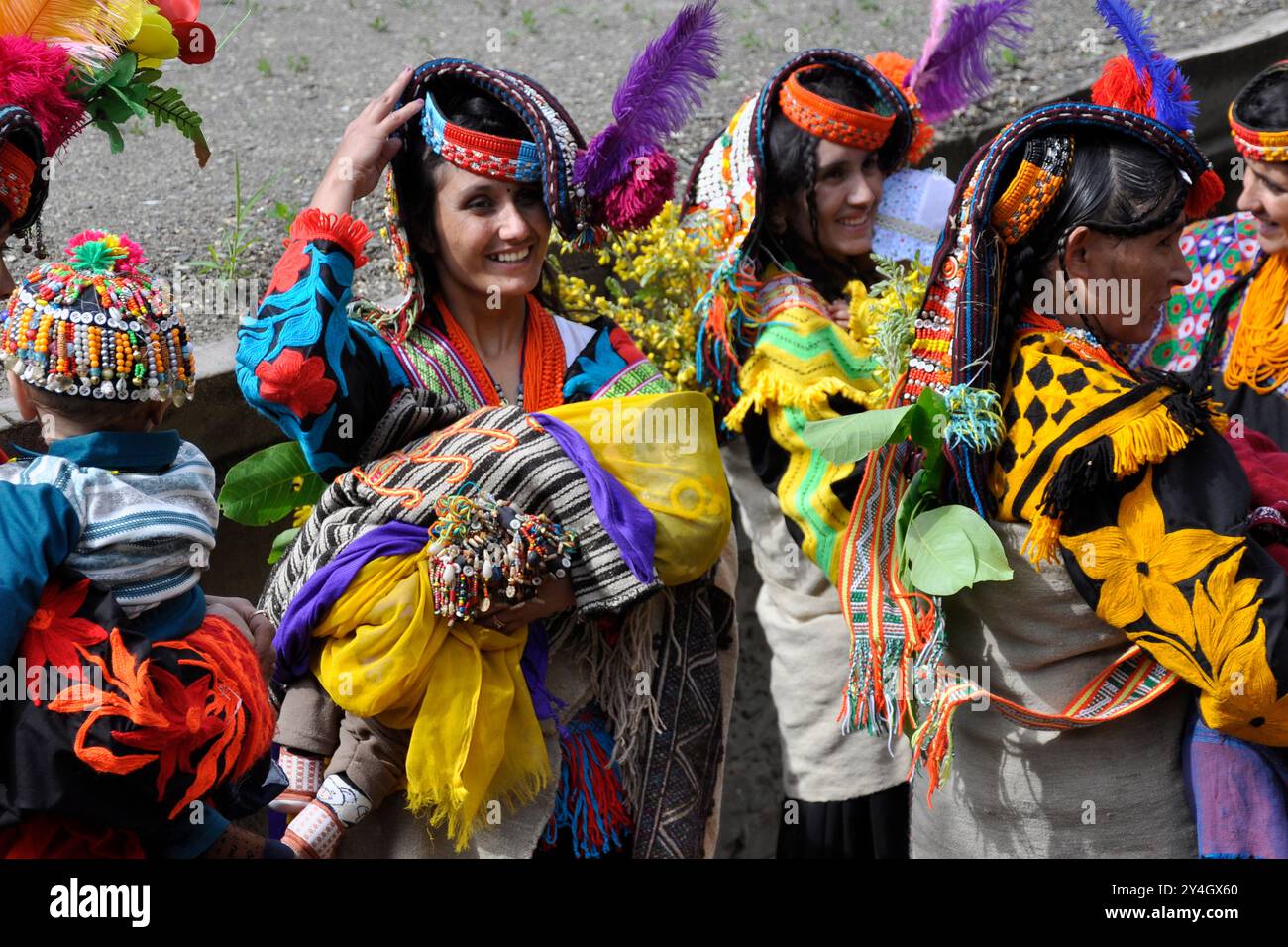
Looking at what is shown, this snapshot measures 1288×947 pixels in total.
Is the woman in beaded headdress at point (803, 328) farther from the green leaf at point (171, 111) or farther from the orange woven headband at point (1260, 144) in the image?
the green leaf at point (171, 111)

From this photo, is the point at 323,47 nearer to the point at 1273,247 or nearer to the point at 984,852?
the point at 1273,247

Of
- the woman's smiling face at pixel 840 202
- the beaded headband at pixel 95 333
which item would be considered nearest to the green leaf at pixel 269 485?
the beaded headband at pixel 95 333

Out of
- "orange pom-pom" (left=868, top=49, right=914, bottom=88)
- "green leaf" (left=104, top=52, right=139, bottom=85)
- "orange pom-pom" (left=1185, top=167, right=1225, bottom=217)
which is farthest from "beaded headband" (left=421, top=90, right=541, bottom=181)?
"orange pom-pom" (left=868, top=49, right=914, bottom=88)

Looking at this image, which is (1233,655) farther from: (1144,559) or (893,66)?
(893,66)

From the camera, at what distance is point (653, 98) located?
3297mm

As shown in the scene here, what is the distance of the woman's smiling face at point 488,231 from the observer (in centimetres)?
318

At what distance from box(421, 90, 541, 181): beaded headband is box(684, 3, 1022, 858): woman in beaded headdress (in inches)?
31.0

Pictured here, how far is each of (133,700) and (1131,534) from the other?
170 cm

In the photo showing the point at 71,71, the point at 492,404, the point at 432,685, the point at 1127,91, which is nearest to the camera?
the point at 71,71

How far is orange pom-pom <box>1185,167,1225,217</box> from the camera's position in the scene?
299cm

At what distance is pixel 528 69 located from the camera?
580 centimetres

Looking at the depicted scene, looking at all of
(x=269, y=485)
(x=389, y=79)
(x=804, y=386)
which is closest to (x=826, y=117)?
(x=804, y=386)

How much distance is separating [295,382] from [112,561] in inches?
23.4

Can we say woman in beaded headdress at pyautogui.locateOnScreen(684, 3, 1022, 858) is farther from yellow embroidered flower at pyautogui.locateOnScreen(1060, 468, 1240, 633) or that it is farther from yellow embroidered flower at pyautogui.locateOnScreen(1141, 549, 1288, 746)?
yellow embroidered flower at pyautogui.locateOnScreen(1141, 549, 1288, 746)
